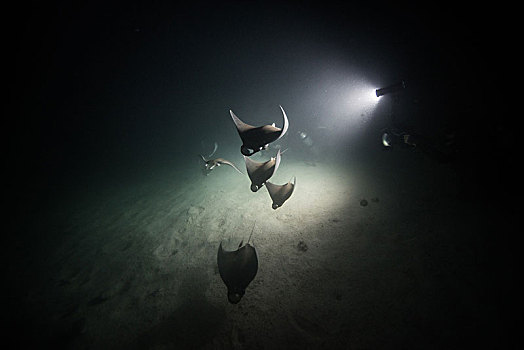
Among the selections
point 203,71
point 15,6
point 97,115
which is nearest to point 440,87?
point 203,71

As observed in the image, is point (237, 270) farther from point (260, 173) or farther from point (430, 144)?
point (430, 144)

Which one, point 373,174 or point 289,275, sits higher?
point 289,275

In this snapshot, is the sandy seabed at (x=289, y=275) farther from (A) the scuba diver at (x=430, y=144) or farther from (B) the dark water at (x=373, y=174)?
(A) the scuba diver at (x=430, y=144)

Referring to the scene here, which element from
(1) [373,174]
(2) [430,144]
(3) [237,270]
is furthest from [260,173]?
(2) [430,144]

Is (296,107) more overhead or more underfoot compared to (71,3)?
more underfoot

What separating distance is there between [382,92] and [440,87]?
1559mm

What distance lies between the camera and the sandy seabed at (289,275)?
2.11 m

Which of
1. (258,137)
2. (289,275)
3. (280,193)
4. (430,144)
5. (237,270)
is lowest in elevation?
(289,275)

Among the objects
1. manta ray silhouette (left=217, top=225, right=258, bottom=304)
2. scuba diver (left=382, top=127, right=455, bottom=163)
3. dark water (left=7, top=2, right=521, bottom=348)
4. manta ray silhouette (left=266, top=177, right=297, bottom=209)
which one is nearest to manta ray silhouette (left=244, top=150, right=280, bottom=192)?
manta ray silhouette (left=266, top=177, right=297, bottom=209)

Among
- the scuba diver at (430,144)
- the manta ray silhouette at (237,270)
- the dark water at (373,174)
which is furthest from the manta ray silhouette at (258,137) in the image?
the scuba diver at (430,144)

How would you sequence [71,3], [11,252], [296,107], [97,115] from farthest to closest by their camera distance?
1. [97,115]
2. [296,107]
3. [71,3]
4. [11,252]

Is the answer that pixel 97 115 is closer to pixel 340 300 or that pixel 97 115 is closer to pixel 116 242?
pixel 116 242

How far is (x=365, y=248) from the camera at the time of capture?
2926 millimetres

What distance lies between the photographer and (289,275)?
9.23 feet
